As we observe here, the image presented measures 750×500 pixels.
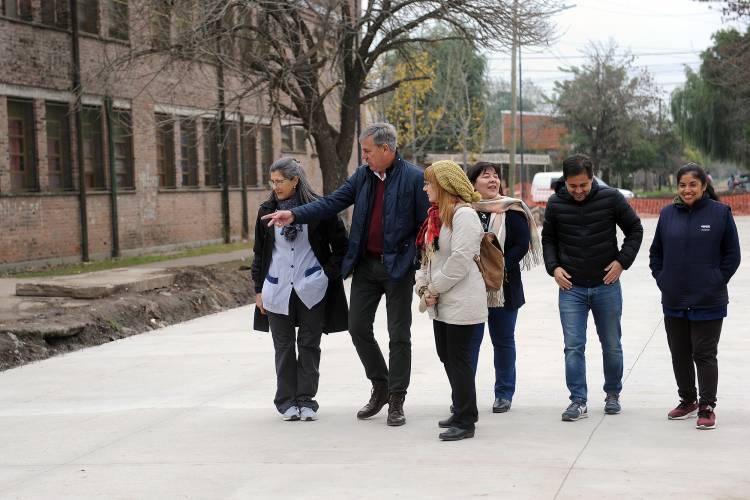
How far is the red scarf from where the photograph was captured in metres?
6.98

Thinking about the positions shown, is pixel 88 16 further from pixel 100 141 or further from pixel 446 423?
pixel 446 423

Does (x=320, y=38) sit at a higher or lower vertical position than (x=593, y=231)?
higher

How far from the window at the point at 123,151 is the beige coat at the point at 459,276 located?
21.0 meters

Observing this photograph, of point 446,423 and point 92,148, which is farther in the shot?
point 92,148

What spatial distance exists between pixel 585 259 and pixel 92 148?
66.9 ft

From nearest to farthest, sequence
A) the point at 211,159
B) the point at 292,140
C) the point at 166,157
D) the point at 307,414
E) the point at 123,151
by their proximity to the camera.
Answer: the point at 307,414, the point at 123,151, the point at 166,157, the point at 211,159, the point at 292,140

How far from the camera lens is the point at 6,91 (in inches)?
868

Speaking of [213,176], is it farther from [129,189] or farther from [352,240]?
[352,240]

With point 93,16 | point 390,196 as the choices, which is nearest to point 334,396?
point 390,196

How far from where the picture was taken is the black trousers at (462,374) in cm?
693

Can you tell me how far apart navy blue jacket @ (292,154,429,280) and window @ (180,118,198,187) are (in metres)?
23.8

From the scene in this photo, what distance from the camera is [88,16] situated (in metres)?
25.5

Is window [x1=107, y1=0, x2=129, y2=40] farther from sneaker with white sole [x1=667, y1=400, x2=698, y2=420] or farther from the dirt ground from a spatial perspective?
sneaker with white sole [x1=667, y1=400, x2=698, y2=420]

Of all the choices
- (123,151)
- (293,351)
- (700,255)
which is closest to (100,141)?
(123,151)
